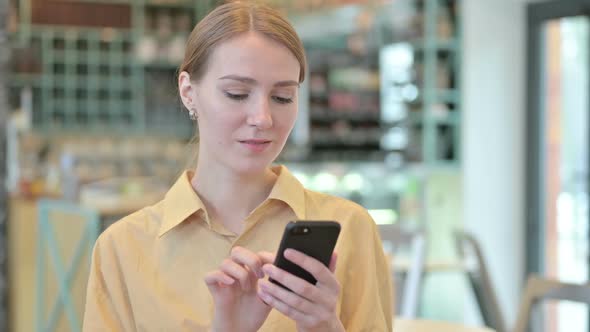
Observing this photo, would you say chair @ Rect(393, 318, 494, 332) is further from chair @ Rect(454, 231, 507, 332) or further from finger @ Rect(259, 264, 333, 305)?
chair @ Rect(454, 231, 507, 332)

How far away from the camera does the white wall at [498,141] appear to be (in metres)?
6.65

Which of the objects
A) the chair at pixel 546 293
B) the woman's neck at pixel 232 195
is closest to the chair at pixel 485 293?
the chair at pixel 546 293

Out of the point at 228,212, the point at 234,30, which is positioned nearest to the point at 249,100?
the point at 234,30

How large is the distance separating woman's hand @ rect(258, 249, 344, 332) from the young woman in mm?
198

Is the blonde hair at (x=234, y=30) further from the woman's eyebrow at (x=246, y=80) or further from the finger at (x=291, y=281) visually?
the finger at (x=291, y=281)

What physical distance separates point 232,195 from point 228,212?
3 centimetres

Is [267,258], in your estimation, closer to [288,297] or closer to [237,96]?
[288,297]

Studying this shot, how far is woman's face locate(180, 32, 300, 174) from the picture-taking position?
147 cm

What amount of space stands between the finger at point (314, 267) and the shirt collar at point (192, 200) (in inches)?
12.9

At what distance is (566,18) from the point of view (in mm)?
6215

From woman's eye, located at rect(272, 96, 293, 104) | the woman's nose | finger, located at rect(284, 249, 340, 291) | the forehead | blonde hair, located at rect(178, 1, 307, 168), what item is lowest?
finger, located at rect(284, 249, 340, 291)

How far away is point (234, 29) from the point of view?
4.98 feet

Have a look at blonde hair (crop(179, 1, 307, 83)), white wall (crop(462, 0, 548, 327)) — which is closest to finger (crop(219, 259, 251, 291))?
blonde hair (crop(179, 1, 307, 83))

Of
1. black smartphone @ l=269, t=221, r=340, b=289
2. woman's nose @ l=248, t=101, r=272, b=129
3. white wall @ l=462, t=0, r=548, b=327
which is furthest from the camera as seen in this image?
white wall @ l=462, t=0, r=548, b=327
